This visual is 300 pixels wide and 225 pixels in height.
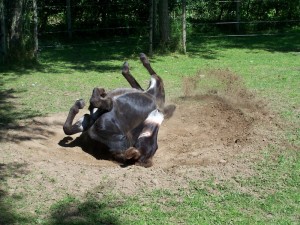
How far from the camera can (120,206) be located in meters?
4.64

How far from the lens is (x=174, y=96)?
9062 mm

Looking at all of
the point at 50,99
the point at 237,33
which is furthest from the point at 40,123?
the point at 237,33

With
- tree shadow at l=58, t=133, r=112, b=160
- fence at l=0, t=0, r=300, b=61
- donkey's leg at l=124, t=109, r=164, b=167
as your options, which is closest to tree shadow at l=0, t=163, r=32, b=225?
tree shadow at l=58, t=133, r=112, b=160

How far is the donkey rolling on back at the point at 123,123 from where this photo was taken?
5934mm

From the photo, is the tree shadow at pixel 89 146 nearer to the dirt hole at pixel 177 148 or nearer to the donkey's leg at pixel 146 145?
the dirt hole at pixel 177 148

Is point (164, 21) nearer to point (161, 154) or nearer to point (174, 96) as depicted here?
point (174, 96)

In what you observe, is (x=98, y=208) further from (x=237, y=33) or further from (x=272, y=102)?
(x=237, y=33)

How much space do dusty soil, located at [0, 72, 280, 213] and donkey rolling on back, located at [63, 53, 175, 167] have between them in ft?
0.64

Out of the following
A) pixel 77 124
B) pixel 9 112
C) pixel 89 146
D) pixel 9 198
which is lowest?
pixel 9 198

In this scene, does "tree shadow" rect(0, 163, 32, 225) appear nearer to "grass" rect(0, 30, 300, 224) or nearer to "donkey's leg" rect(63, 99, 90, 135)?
"grass" rect(0, 30, 300, 224)

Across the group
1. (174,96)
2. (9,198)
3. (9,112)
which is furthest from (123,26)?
(9,198)

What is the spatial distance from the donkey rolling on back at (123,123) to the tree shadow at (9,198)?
1003mm

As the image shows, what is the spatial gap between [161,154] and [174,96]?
285 centimetres

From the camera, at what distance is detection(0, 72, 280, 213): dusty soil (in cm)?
505
